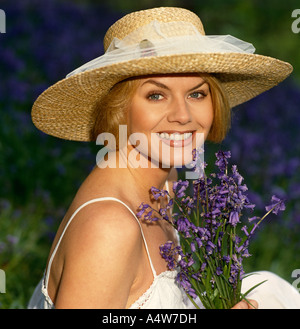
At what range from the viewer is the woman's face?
8.34 feet

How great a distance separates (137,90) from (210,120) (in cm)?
40

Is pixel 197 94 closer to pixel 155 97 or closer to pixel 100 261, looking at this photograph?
pixel 155 97

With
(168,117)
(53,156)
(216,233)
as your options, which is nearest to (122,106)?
(168,117)

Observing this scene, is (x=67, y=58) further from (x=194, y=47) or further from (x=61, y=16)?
(x=194, y=47)

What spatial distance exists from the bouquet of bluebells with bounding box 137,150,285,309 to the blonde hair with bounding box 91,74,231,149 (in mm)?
486

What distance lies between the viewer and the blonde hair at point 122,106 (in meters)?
2.63

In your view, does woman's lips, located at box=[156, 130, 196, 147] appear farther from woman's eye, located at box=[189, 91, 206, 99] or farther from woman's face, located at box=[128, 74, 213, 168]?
woman's eye, located at box=[189, 91, 206, 99]

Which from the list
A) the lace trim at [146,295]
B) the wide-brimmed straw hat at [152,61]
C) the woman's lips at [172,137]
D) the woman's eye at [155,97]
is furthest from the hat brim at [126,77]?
the lace trim at [146,295]

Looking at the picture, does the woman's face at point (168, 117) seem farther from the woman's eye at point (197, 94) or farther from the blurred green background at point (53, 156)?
the blurred green background at point (53, 156)

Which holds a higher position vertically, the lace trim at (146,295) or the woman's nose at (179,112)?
the woman's nose at (179,112)

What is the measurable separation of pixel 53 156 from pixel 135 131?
2.93 m

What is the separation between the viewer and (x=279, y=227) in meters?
4.65

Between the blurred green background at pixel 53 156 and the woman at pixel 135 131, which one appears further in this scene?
the blurred green background at pixel 53 156

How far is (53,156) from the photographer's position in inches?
214
